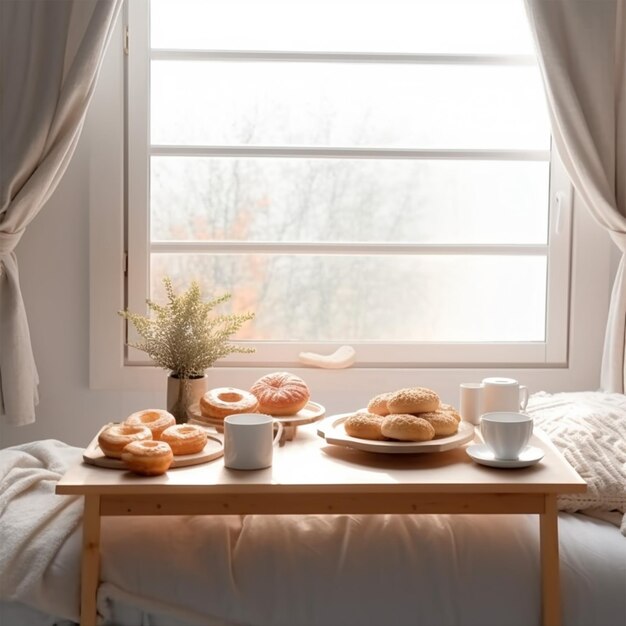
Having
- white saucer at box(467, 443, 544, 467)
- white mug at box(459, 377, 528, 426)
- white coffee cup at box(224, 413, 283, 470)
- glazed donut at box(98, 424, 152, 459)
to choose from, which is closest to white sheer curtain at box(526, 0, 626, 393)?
white mug at box(459, 377, 528, 426)

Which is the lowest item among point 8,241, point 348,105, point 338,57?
point 8,241

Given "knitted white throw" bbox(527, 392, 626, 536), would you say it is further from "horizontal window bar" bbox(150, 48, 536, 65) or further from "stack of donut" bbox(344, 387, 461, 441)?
"horizontal window bar" bbox(150, 48, 536, 65)

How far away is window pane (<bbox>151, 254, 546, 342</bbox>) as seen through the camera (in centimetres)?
291

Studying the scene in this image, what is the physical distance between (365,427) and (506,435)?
296 mm

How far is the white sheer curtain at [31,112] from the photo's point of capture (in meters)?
2.58

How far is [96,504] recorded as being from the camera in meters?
1.70

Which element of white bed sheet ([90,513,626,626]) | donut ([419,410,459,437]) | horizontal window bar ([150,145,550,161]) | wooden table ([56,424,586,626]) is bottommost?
white bed sheet ([90,513,626,626])

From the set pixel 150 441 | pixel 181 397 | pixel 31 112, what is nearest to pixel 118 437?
pixel 150 441

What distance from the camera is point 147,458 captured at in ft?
5.58

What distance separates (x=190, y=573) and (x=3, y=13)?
178cm

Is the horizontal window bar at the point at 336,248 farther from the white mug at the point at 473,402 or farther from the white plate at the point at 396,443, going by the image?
the white plate at the point at 396,443

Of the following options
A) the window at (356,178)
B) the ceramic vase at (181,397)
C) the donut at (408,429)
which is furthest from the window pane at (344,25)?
the donut at (408,429)

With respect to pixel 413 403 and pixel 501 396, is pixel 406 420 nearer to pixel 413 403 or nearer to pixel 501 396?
pixel 413 403

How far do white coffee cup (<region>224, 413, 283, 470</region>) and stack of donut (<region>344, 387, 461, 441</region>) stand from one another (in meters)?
0.22
